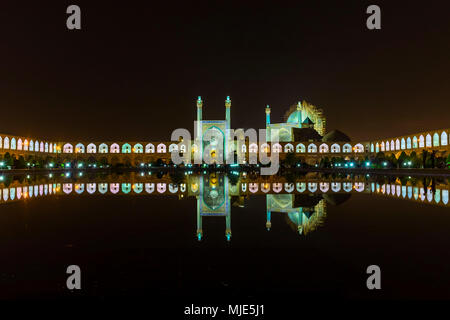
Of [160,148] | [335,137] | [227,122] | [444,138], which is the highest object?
[227,122]

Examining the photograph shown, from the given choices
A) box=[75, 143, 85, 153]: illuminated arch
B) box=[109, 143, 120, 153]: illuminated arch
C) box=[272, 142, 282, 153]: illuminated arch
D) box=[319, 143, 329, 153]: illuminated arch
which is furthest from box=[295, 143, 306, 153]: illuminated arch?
box=[75, 143, 85, 153]: illuminated arch

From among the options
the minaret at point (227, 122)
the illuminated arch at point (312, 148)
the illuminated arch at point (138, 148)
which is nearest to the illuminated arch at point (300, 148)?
the illuminated arch at point (312, 148)

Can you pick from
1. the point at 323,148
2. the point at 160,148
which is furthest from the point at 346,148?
the point at 160,148

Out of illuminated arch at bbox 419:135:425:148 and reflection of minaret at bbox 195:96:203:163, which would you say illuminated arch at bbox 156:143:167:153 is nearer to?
reflection of minaret at bbox 195:96:203:163

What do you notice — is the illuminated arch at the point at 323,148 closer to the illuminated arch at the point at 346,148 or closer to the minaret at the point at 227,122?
the illuminated arch at the point at 346,148

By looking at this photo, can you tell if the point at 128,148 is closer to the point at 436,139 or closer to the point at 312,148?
the point at 312,148
